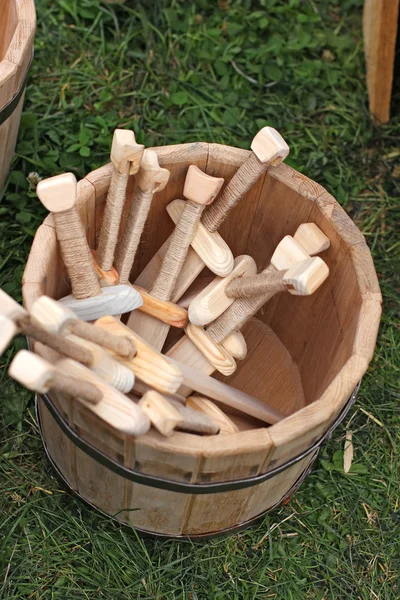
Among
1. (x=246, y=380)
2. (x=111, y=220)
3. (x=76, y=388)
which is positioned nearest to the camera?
(x=76, y=388)

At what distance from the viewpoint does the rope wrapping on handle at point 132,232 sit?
178 cm

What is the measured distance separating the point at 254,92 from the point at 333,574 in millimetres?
1762

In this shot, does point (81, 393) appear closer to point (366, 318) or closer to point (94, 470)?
point (94, 470)

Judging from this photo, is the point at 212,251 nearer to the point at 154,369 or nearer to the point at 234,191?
the point at 234,191

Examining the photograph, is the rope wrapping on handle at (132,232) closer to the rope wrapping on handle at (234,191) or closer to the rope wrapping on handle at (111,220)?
the rope wrapping on handle at (111,220)

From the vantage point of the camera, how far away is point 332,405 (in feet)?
5.06

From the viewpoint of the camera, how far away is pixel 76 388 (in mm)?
1356

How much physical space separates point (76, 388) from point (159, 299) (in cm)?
56

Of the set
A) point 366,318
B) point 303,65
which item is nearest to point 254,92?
point 303,65

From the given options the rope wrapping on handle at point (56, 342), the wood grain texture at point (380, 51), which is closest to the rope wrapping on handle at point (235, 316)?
the rope wrapping on handle at point (56, 342)

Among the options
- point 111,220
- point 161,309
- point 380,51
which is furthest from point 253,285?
point 380,51

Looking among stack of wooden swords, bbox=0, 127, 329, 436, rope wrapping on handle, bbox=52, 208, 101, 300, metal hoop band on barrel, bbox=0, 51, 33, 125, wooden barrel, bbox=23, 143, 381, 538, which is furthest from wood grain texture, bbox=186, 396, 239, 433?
metal hoop band on barrel, bbox=0, 51, 33, 125

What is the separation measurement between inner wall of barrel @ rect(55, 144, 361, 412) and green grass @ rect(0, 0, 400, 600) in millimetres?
346

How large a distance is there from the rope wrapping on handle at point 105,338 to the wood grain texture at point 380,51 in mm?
1702
